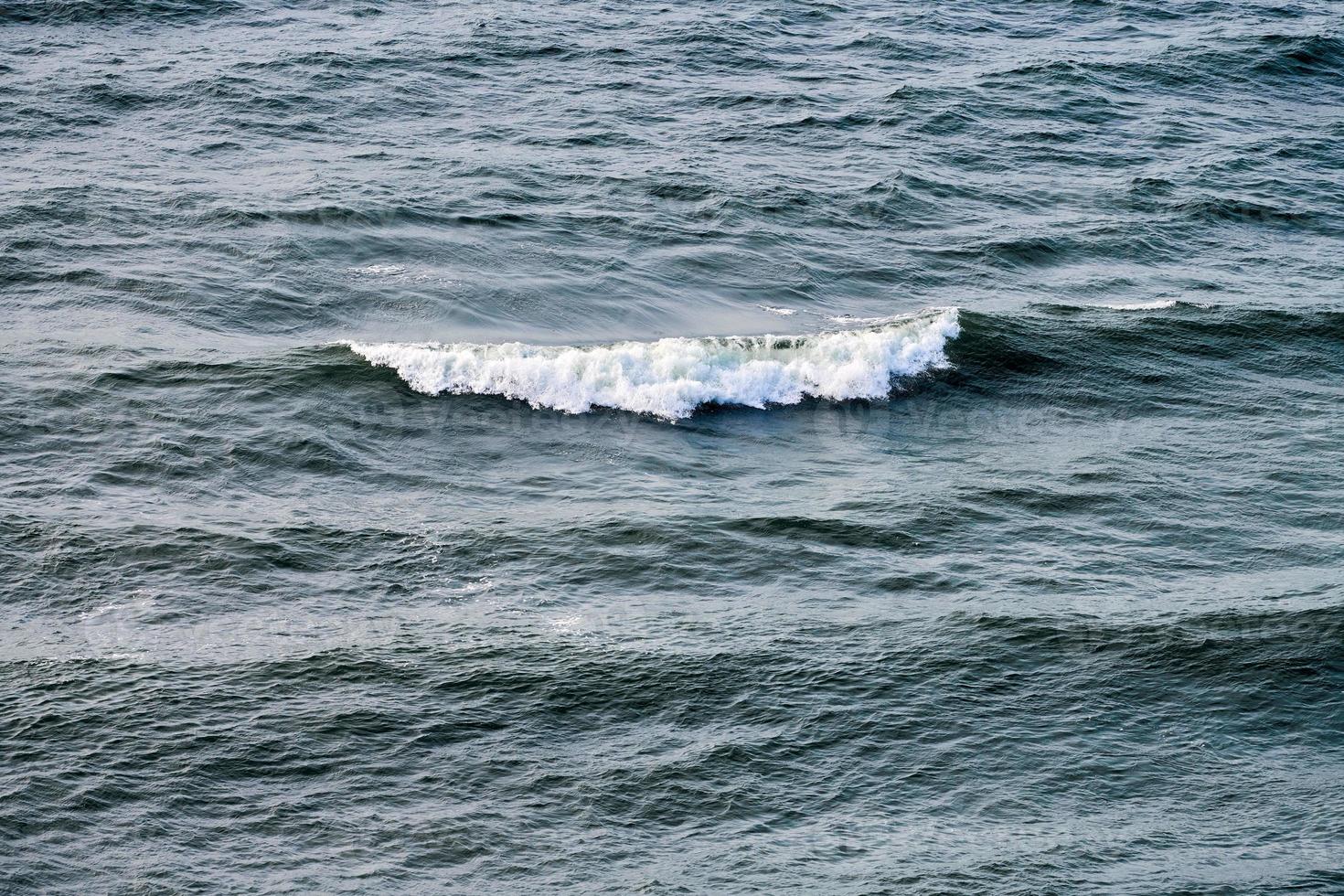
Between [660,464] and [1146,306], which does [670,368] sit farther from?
[1146,306]

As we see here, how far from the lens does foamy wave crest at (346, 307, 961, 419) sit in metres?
28.6

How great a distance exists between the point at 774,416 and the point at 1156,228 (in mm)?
13409

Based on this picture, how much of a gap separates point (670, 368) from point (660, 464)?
9.73ft

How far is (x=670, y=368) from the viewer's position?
29.1m

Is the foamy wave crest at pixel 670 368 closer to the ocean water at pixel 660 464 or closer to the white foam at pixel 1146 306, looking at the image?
the ocean water at pixel 660 464

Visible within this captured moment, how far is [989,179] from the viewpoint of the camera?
129 feet

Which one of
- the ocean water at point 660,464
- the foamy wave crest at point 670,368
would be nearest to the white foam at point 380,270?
the ocean water at point 660,464

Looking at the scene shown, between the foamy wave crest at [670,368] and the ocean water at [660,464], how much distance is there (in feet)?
0.35

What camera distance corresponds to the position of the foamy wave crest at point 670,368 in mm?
28625

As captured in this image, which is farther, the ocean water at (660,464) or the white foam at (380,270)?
the white foam at (380,270)

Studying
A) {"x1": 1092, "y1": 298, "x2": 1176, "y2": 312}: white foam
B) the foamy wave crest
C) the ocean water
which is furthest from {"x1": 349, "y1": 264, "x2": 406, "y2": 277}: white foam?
{"x1": 1092, "y1": 298, "x2": 1176, "y2": 312}: white foam

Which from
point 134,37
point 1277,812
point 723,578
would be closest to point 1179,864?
point 1277,812

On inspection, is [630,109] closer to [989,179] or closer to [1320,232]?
[989,179]

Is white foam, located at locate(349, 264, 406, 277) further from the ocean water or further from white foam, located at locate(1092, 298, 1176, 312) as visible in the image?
white foam, located at locate(1092, 298, 1176, 312)
